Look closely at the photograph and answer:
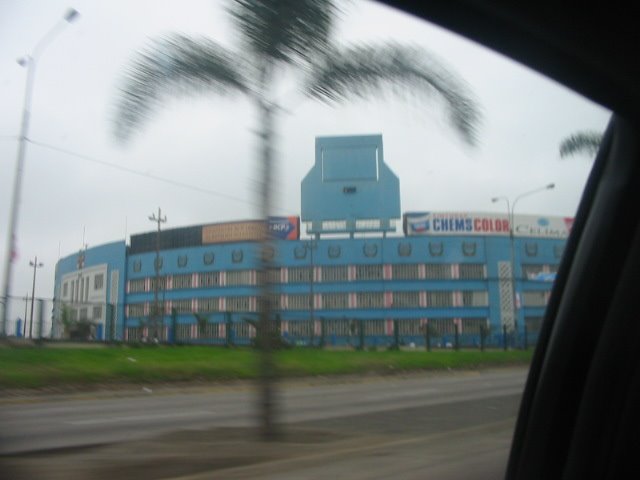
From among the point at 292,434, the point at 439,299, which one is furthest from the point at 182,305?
the point at 292,434

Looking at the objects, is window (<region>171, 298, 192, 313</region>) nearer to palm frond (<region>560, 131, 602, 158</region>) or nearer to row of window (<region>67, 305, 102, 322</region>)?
row of window (<region>67, 305, 102, 322</region>)

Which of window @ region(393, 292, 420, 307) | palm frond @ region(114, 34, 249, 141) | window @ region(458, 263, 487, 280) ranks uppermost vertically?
palm frond @ region(114, 34, 249, 141)

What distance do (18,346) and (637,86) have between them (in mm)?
12742

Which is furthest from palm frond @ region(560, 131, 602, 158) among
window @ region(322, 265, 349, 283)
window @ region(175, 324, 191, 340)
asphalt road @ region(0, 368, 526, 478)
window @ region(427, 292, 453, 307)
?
window @ region(175, 324, 191, 340)

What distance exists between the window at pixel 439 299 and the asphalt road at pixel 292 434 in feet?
6.58

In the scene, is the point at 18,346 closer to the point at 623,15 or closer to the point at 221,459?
the point at 221,459

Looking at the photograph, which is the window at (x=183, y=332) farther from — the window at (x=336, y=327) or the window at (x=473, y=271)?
the window at (x=473, y=271)

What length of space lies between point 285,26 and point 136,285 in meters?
9.06

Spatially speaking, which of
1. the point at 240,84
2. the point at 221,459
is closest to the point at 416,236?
the point at 240,84

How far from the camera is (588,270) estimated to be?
347 cm

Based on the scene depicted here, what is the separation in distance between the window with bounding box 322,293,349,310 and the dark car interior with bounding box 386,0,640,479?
952 cm

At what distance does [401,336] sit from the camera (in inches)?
883

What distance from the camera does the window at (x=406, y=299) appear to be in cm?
1612

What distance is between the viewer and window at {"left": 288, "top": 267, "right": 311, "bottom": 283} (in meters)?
9.30
